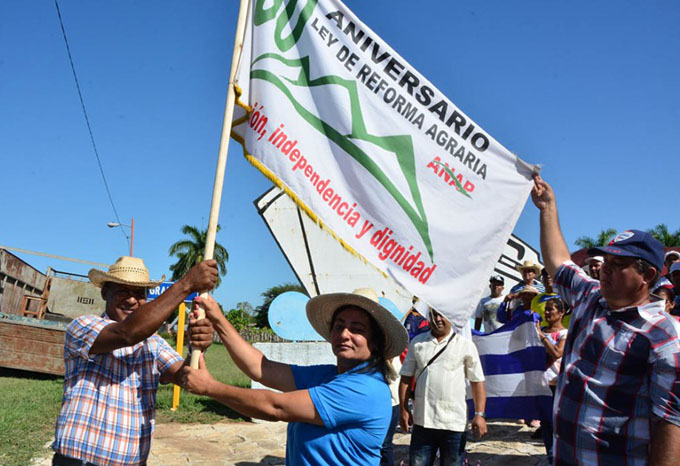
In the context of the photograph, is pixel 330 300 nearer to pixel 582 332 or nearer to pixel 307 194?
pixel 307 194

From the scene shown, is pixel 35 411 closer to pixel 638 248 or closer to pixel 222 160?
pixel 222 160

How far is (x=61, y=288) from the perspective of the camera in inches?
688

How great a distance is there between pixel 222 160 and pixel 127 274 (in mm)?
915

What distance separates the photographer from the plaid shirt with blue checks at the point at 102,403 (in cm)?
266

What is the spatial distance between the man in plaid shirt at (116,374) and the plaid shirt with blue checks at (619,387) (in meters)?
1.76

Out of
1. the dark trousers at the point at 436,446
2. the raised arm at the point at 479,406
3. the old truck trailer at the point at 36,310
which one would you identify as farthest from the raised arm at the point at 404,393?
the old truck trailer at the point at 36,310

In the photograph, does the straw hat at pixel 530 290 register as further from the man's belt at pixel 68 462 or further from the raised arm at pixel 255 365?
the man's belt at pixel 68 462

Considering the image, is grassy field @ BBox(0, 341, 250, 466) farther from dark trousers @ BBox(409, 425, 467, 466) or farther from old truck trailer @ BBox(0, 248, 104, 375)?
dark trousers @ BBox(409, 425, 467, 466)

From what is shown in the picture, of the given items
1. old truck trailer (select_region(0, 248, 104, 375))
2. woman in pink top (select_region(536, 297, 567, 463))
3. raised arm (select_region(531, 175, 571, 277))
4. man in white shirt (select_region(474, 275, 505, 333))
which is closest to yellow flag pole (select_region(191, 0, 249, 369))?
raised arm (select_region(531, 175, 571, 277))

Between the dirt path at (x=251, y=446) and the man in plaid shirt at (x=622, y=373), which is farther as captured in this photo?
the dirt path at (x=251, y=446)

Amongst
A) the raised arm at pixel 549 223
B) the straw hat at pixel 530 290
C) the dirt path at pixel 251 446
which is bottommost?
the dirt path at pixel 251 446

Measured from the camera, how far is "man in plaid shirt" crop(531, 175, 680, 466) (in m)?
2.38

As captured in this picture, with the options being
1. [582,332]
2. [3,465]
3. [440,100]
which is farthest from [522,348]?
[3,465]

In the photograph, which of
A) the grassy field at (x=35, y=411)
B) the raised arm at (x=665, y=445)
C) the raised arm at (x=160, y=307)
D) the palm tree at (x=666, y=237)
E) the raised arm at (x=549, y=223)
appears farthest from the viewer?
the palm tree at (x=666, y=237)
